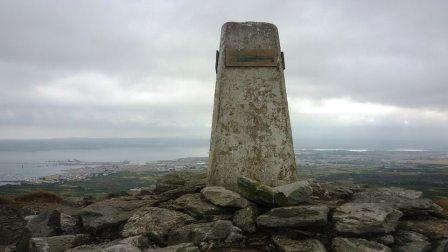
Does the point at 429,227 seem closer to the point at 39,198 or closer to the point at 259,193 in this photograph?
the point at 259,193

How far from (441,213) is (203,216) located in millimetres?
4588

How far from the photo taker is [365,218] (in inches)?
263

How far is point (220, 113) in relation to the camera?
29.8 ft

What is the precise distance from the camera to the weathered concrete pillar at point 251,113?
8828 mm

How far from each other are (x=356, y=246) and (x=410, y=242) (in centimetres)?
105

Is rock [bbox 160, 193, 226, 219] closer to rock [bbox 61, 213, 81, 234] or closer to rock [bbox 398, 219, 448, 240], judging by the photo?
rock [bbox 61, 213, 81, 234]

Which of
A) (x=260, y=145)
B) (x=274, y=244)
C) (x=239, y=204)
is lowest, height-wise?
(x=274, y=244)

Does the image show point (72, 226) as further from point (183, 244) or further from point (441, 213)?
point (441, 213)

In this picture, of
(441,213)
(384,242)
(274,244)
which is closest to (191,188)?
(274,244)

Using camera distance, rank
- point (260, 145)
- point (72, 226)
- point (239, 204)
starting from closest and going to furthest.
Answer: point (239, 204) < point (72, 226) < point (260, 145)

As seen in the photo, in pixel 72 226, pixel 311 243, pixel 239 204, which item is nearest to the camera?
pixel 311 243

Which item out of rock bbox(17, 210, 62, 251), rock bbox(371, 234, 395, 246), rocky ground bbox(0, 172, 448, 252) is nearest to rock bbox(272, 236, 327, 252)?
rocky ground bbox(0, 172, 448, 252)

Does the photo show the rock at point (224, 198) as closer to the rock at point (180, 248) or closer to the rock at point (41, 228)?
the rock at point (180, 248)

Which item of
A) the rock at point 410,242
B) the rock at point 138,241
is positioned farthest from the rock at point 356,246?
the rock at point 138,241
